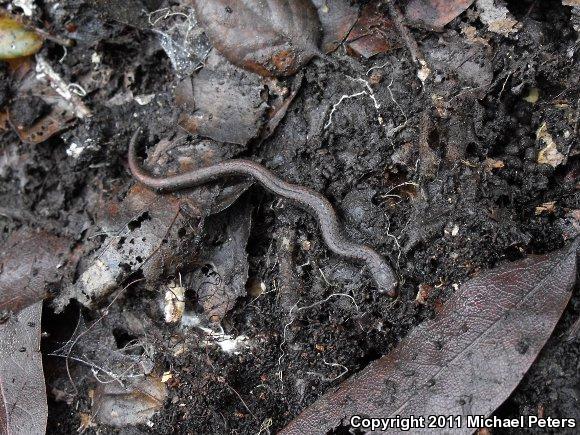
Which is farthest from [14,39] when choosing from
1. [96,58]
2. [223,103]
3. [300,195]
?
[300,195]

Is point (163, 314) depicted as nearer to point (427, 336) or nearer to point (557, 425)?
point (427, 336)

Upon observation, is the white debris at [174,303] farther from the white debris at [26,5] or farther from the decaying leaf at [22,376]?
the white debris at [26,5]

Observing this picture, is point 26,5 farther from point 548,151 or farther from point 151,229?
point 548,151

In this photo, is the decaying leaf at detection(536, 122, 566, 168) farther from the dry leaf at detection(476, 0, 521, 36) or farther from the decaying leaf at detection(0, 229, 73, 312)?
the decaying leaf at detection(0, 229, 73, 312)

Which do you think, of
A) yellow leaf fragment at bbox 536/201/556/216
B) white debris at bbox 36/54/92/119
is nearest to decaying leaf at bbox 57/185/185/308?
white debris at bbox 36/54/92/119

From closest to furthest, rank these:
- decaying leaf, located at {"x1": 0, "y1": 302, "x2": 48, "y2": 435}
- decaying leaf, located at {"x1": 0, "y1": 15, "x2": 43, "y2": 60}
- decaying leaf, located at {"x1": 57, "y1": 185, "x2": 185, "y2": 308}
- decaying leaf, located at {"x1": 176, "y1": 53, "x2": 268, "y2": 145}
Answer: decaying leaf, located at {"x1": 0, "y1": 302, "x2": 48, "y2": 435}, decaying leaf, located at {"x1": 57, "y1": 185, "x2": 185, "y2": 308}, decaying leaf, located at {"x1": 176, "y1": 53, "x2": 268, "y2": 145}, decaying leaf, located at {"x1": 0, "y1": 15, "x2": 43, "y2": 60}

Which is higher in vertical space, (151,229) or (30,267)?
(151,229)

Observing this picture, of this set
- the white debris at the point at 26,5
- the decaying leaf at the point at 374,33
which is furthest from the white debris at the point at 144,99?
the decaying leaf at the point at 374,33
